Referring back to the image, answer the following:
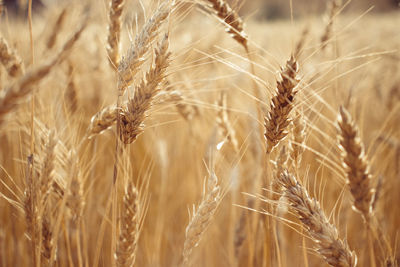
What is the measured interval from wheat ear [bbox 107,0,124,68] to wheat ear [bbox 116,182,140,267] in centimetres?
33

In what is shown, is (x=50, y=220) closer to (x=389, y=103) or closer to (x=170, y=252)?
(x=170, y=252)

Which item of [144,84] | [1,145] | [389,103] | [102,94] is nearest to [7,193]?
[1,145]

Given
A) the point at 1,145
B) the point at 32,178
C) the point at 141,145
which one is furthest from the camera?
the point at 141,145

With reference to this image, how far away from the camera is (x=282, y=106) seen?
0.68 metres

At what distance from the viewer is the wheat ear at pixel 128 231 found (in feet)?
2.39

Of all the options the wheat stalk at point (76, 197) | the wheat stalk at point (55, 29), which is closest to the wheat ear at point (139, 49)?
the wheat stalk at point (76, 197)

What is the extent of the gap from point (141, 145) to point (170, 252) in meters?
0.62

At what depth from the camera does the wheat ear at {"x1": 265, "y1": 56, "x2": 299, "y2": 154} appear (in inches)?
26.2

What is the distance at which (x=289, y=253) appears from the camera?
5.05 feet

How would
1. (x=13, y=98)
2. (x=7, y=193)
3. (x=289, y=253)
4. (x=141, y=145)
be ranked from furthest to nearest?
(x=141, y=145), (x=289, y=253), (x=7, y=193), (x=13, y=98)

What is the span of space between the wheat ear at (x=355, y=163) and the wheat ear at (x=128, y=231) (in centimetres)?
45

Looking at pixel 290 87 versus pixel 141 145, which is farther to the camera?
pixel 141 145

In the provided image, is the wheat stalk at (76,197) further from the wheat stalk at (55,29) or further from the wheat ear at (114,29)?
the wheat stalk at (55,29)

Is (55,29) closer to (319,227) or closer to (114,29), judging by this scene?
(114,29)
